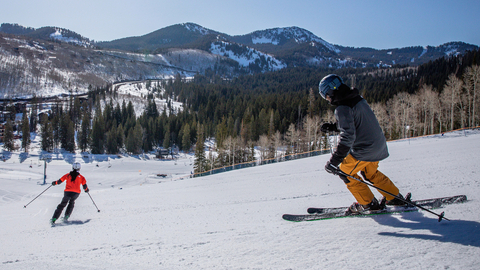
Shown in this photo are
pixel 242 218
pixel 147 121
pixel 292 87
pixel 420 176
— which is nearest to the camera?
pixel 242 218

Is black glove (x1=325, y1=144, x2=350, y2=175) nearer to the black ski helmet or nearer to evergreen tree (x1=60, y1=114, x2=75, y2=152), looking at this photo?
the black ski helmet

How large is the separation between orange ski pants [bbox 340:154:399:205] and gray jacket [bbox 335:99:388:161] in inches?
4.6

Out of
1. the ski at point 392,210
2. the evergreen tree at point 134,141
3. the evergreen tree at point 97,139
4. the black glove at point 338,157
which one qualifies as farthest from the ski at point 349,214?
the evergreen tree at point 97,139

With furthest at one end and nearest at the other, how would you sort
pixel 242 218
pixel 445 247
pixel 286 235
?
pixel 242 218 → pixel 286 235 → pixel 445 247

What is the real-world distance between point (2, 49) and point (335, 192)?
841 feet

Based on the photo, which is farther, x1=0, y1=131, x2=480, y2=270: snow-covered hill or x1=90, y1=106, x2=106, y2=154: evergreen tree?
x1=90, y1=106, x2=106, y2=154: evergreen tree

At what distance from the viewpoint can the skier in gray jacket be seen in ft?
11.4

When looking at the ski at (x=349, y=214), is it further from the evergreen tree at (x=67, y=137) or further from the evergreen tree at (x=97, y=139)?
the evergreen tree at (x=67, y=137)

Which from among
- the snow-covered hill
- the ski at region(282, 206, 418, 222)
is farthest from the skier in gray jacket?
the snow-covered hill

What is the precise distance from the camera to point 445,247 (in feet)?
8.25

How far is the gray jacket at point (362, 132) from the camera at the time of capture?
11.4 feet

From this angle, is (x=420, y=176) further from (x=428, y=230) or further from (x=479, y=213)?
(x=428, y=230)

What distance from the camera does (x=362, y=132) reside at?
11.8 ft

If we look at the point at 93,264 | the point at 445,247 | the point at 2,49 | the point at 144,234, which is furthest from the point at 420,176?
the point at 2,49
